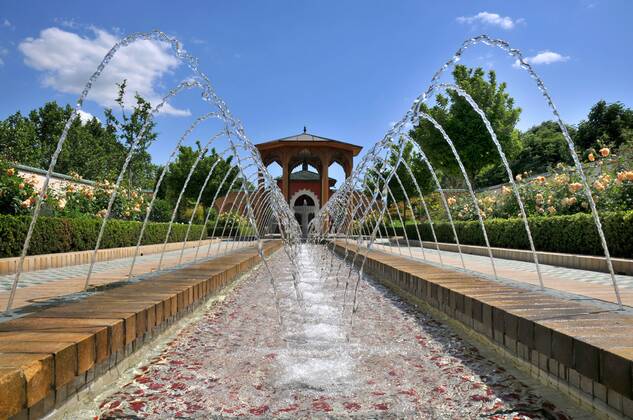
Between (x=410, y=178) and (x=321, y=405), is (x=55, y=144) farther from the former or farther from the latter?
(x=321, y=405)

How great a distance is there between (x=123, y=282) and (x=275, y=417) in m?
2.71

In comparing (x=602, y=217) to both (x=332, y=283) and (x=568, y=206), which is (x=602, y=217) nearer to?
(x=568, y=206)

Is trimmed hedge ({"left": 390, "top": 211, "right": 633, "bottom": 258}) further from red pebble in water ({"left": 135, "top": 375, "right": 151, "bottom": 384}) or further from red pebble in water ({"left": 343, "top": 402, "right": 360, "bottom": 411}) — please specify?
red pebble in water ({"left": 135, "top": 375, "right": 151, "bottom": 384})

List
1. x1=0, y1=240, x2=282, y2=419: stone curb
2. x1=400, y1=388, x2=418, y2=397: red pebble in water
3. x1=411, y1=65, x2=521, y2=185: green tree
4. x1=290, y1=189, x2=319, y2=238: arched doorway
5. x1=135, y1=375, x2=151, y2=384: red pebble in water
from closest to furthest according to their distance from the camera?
x1=0, y1=240, x2=282, y2=419: stone curb → x1=400, y1=388, x2=418, y2=397: red pebble in water → x1=135, y1=375, x2=151, y2=384: red pebble in water → x1=411, y1=65, x2=521, y2=185: green tree → x1=290, y1=189, x2=319, y2=238: arched doorway

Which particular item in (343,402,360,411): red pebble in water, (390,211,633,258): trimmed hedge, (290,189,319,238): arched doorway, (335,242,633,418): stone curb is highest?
(290,189,319,238): arched doorway

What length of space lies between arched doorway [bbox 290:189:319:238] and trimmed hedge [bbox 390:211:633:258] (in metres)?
20.7

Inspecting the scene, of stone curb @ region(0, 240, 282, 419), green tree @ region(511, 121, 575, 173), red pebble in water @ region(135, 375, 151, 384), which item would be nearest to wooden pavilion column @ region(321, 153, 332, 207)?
green tree @ region(511, 121, 575, 173)

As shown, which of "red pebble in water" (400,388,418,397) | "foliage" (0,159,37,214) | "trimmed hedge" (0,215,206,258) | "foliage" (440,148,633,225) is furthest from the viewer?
"foliage" (440,148,633,225)

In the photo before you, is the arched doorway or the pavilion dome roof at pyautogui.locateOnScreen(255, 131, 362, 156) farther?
the arched doorway

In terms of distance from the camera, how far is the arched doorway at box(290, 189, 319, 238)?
112ft

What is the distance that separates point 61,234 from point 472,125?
22.1 metres

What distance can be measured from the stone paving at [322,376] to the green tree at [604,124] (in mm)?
38840

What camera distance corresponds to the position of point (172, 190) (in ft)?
125

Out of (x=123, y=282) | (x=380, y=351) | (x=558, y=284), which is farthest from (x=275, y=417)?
(x=558, y=284)
